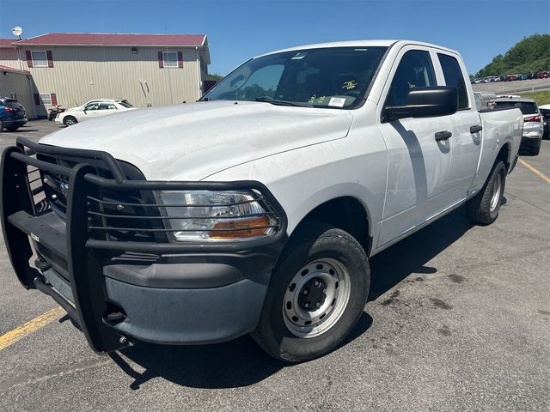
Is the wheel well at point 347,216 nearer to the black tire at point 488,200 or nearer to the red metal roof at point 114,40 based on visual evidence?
the black tire at point 488,200

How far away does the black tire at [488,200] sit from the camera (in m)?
5.37

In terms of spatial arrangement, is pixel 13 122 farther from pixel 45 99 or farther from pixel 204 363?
pixel 204 363

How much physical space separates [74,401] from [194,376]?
0.66 m

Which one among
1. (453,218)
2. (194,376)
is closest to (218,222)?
(194,376)

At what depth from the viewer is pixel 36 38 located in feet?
117

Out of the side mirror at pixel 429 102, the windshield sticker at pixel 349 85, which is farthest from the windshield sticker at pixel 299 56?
the side mirror at pixel 429 102

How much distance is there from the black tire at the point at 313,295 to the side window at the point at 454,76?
244 centimetres

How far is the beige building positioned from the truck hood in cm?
3337

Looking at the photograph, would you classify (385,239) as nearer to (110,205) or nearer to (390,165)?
(390,165)

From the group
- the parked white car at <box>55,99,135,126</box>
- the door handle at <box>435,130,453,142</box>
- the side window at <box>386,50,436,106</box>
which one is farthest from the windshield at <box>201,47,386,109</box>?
the parked white car at <box>55,99,135,126</box>

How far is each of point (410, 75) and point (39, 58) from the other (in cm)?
3851

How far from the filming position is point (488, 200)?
545 centimetres


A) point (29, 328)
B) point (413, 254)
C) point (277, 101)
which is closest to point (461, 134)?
point (413, 254)

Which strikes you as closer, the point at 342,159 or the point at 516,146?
the point at 342,159
